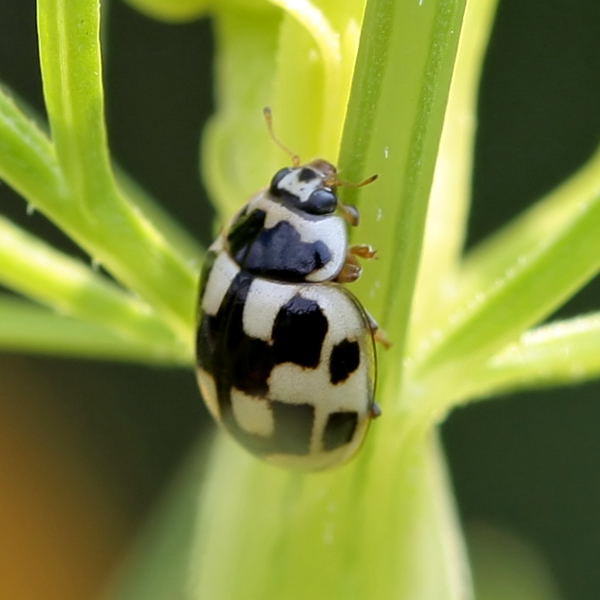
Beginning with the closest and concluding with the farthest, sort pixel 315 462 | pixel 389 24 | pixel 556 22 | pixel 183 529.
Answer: pixel 389 24 < pixel 315 462 < pixel 183 529 < pixel 556 22

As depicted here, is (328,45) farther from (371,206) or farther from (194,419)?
(194,419)

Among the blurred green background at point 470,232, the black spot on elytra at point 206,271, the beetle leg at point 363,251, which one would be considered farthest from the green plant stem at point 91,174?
the blurred green background at point 470,232

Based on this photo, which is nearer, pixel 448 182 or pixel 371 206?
pixel 371 206

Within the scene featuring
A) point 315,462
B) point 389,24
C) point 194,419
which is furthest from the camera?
point 194,419

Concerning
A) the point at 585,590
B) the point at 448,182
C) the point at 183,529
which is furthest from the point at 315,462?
the point at 585,590

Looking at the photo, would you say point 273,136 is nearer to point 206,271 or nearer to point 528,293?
point 206,271

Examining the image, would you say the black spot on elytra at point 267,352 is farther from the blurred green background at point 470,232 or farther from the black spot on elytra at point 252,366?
the blurred green background at point 470,232

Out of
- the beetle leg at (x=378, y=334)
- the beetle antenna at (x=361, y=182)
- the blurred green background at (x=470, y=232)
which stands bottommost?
the blurred green background at (x=470, y=232)
